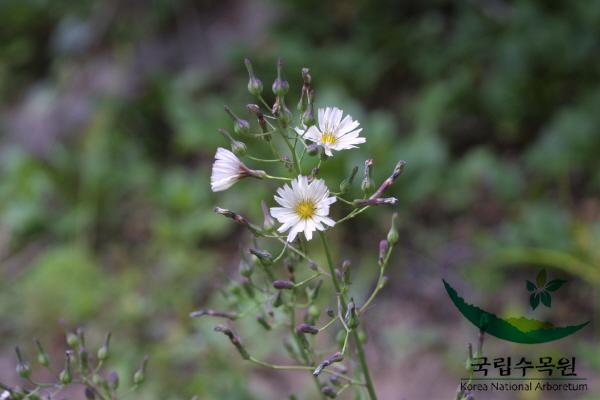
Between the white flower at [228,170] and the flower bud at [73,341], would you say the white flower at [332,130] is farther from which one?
the flower bud at [73,341]

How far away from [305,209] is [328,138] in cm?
15

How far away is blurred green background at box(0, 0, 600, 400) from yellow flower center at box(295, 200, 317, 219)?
3.98 feet

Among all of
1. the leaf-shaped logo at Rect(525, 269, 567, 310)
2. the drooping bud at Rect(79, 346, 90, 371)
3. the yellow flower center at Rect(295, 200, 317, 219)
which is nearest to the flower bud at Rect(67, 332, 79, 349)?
the drooping bud at Rect(79, 346, 90, 371)

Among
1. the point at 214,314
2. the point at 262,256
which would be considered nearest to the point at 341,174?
the point at 214,314

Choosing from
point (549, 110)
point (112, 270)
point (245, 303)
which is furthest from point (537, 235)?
point (112, 270)

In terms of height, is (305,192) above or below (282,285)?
above

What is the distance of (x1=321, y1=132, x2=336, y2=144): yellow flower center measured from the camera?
126 centimetres

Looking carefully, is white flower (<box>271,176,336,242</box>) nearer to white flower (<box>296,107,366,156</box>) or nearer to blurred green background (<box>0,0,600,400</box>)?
white flower (<box>296,107,366,156</box>)

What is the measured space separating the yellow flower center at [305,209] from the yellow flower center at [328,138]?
0.41 ft

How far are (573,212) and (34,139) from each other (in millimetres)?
4012

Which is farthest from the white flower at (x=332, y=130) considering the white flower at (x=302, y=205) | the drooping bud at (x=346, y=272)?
the drooping bud at (x=346, y=272)

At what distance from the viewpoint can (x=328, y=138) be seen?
127cm
